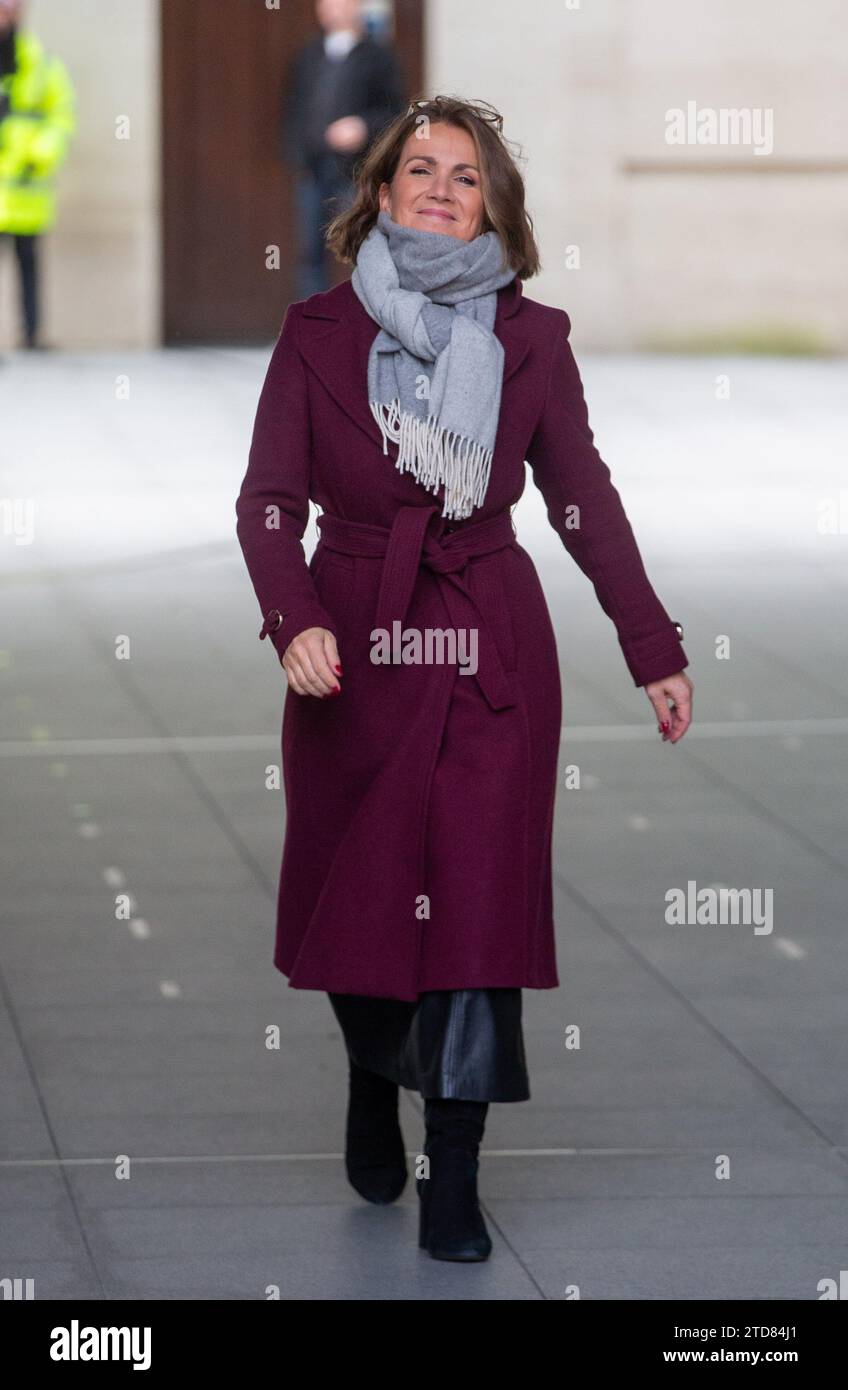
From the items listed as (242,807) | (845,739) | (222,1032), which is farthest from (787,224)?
(222,1032)

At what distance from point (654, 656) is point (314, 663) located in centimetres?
63

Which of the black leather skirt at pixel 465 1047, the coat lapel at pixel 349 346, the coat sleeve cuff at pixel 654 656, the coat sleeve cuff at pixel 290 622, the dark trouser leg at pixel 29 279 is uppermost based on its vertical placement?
the coat lapel at pixel 349 346

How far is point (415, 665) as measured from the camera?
398cm

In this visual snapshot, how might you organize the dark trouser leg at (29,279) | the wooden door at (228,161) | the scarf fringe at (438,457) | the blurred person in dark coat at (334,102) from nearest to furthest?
the scarf fringe at (438,457), the blurred person in dark coat at (334,102), the dark trouser leg at (29,279), the wooden door at (228,161)

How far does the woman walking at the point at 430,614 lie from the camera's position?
3941 millimetres

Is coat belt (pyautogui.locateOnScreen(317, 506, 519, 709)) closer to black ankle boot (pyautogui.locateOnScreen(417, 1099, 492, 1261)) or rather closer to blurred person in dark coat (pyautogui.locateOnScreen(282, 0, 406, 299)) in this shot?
black ankle boot (pyautogui.locateOnScreen(417, 1099, 492, 1261))

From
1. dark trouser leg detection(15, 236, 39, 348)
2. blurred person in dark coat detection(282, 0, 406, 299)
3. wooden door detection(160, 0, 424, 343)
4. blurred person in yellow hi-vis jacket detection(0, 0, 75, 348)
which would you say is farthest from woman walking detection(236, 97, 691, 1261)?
wooden door detection(160, 0, 424, 343)

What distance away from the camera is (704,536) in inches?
439

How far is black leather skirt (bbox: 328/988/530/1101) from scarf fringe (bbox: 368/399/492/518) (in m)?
0.77

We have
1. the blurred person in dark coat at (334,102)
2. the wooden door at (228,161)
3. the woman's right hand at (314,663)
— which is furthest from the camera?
the wooden door at (228,161)

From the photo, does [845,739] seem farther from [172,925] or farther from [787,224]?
[787,224]

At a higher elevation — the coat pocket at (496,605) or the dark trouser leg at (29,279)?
the coat pocket at (496,605)

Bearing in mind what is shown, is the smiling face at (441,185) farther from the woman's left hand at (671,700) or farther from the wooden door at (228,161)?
the wooden door at (228,161)

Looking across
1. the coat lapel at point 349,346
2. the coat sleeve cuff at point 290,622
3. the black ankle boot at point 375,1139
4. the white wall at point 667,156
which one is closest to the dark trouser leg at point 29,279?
the white wall at point 667,156
